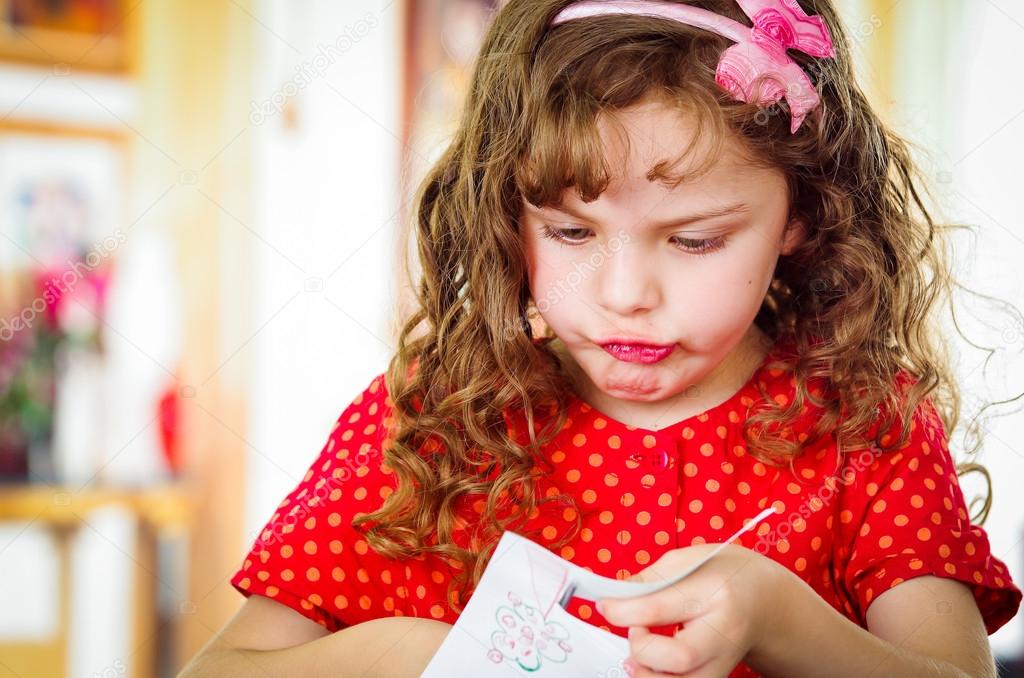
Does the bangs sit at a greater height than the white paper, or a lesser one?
greater

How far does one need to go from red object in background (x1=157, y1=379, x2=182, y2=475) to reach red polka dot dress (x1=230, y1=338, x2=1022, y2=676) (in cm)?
216

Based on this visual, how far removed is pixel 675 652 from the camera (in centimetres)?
74

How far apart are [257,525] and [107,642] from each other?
49 cm

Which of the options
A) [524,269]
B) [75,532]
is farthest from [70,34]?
[524,269]

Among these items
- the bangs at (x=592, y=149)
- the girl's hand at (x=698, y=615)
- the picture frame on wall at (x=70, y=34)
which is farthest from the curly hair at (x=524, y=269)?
the picture frame on wall at (x=70, y=34)

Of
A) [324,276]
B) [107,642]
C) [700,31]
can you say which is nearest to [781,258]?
[700,31]

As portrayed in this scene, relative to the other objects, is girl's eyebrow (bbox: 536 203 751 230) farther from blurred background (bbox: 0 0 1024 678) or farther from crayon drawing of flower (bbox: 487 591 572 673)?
blurred background (bbox: 0 0 1024 678)

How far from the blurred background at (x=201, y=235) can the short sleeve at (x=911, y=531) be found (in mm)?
2067

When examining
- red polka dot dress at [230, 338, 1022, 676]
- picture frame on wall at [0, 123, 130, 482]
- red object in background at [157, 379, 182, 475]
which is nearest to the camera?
red polka dot dress at [230, 338, 1022, 676]

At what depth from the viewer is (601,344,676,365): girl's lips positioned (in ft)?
2.90

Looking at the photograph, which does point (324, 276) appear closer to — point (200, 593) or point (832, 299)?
point (200, 593)

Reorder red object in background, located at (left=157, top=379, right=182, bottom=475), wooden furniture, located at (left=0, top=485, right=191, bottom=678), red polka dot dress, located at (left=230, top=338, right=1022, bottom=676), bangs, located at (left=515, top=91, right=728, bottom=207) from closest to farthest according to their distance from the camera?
bangs, located at (left=515, top=91, right=728, bottom=207)
red polka dot dress, located at (left=230, top=338, right=1022, bottom=676)
wooden furniture, located at (left=0, top=485, right=191, bottom=678)
red object in background, located at (left=157, top=379, right=182, bottom=475)

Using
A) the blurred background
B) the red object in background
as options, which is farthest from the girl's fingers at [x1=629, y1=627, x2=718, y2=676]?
the red object in background

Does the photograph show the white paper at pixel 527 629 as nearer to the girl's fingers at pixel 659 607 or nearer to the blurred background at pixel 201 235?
the girl's fingers at pixel 659 607
